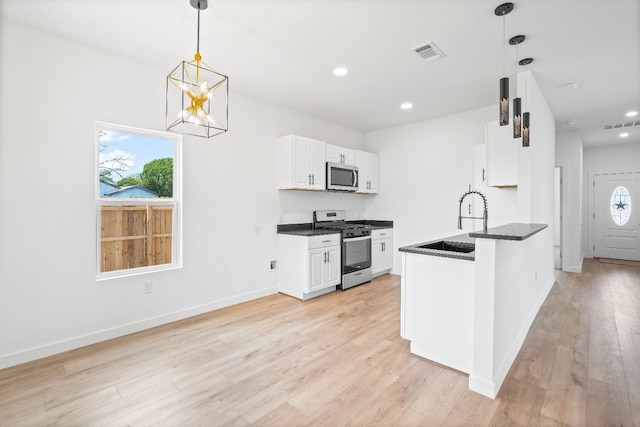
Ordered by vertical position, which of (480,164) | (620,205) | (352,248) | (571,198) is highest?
(480,164)

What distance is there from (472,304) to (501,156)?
7.24 feet

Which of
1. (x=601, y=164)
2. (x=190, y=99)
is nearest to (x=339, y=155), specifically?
(x=190, y=99)

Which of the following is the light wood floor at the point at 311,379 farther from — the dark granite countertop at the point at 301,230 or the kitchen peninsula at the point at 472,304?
the dark granite countertop at the point at 301,230

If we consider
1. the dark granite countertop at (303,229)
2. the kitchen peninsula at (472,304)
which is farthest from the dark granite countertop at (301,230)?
the kitchen peninsula at (472,304)

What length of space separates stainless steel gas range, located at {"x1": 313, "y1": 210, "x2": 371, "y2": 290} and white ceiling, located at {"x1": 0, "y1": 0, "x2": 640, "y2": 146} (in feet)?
6.40

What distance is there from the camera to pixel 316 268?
164 inches

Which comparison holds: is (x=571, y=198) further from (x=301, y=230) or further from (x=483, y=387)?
(x=483, y=387)

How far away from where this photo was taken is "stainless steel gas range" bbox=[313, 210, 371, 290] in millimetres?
4598

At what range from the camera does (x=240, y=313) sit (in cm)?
362

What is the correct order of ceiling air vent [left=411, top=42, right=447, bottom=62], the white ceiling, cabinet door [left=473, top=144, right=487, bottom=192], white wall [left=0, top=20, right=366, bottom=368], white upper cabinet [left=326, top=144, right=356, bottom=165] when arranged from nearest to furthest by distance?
the white ceiling < white wall [left=0, top=20, right=366, bottom=368] < ceiling air vent [left=411, top=42, right=447, bottom=62] < cabinet door [left=473, top=144, right=487, bottom=192] < white upper cabinet [left=326, top=144, right=356, bottom=165]

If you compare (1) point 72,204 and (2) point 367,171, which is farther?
(2) point 367,171

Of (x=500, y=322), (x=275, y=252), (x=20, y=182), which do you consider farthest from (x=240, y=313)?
(x=500, y=322)

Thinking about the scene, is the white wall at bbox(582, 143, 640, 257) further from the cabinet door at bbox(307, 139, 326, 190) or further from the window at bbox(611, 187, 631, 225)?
the cabinet door at bbox(307, 139, 326, 190)

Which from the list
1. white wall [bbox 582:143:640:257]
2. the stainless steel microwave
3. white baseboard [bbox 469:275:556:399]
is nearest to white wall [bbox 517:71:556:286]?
white baseboard [bbox 469:275:556:399]
